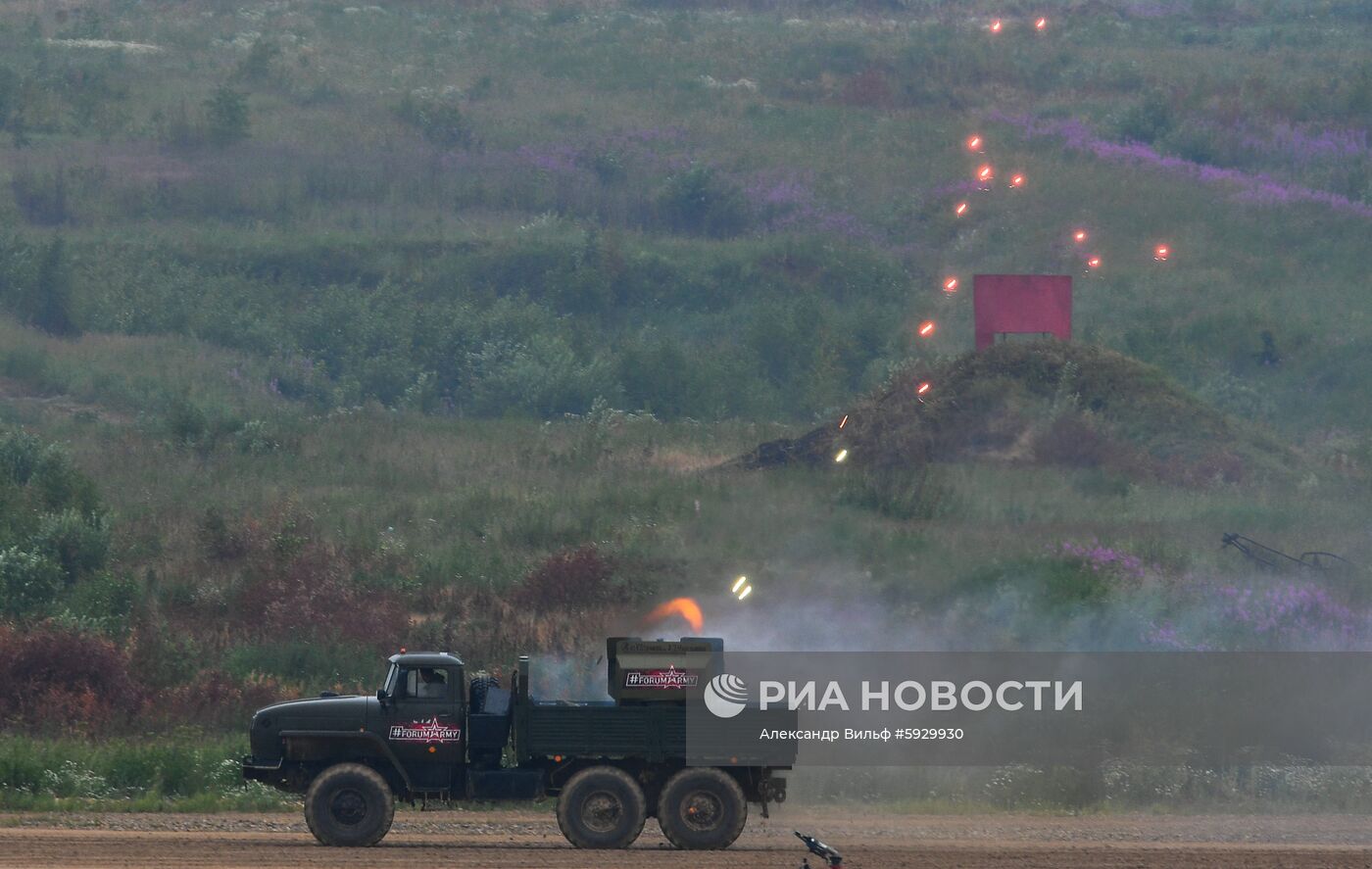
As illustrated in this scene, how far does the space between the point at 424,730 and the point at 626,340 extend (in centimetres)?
3262

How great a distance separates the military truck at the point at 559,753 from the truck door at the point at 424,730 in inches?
0.4

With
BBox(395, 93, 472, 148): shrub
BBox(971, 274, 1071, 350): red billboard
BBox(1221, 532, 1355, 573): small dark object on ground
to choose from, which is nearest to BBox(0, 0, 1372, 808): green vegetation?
BBox(395, 93, 472, 148): shrub

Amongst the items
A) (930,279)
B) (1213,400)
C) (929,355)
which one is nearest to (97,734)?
(929,355)

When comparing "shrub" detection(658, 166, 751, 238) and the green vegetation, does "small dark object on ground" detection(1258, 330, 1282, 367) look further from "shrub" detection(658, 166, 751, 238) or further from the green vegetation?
"shrub" detection(658, 166, 751, 238)

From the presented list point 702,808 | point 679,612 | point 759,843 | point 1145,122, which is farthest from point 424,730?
point 1145,122

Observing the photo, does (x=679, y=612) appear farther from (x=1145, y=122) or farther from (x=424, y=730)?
(x=1145, y=122)

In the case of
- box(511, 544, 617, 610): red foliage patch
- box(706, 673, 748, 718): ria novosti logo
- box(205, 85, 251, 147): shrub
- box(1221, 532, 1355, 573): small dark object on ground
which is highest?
box(205, 85, 251, 147): shrub

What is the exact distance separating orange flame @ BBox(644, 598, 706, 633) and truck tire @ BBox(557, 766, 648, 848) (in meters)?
8.69

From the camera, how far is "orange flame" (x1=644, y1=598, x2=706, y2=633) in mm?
23797

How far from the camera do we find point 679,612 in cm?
2412

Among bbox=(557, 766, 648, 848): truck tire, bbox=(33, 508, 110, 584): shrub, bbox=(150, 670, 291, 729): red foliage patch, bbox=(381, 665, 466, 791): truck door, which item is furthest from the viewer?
bbox=(33, 508, 110, 584): shrub

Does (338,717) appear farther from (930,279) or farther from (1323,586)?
(930,279)

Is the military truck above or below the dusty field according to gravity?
above

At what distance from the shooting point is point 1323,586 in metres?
25.4
